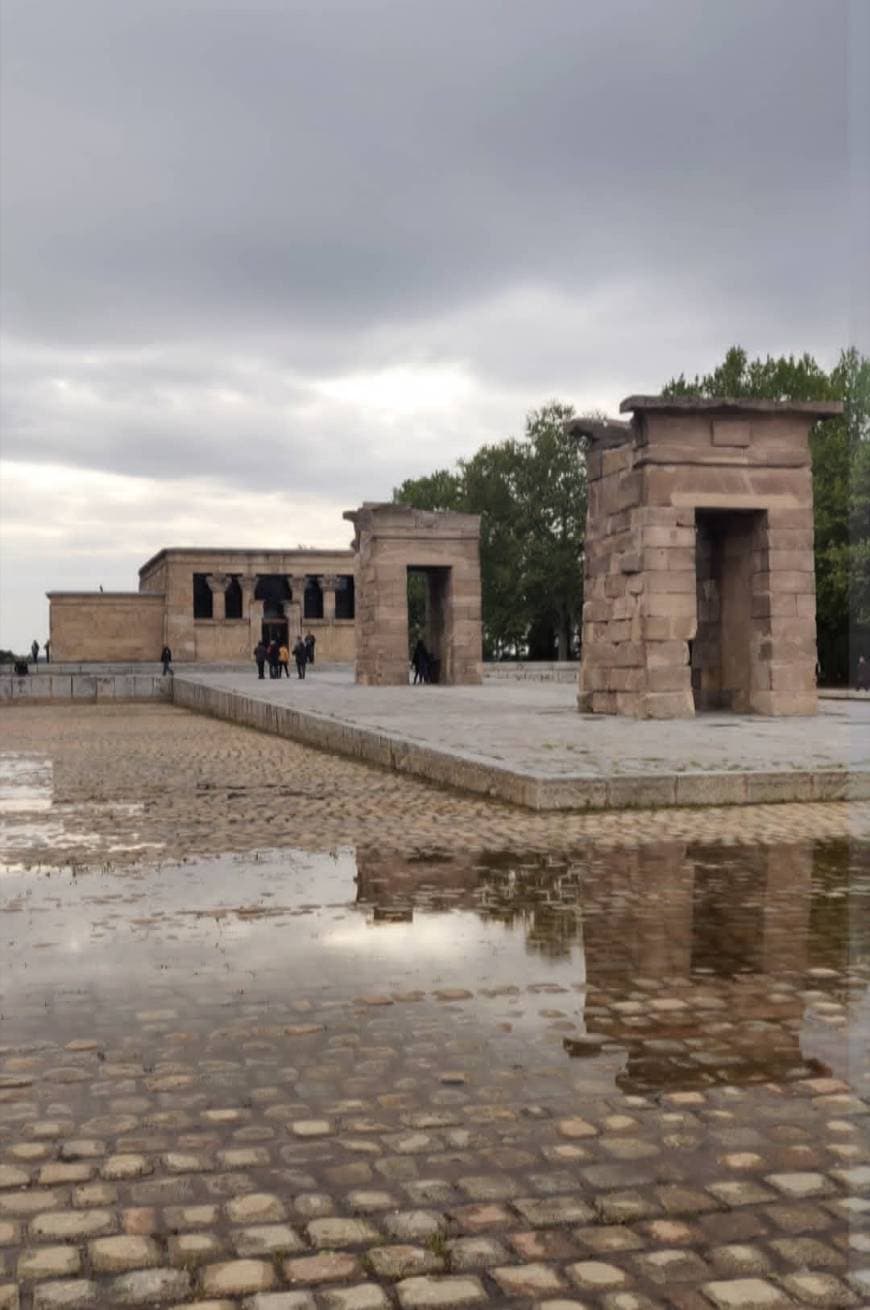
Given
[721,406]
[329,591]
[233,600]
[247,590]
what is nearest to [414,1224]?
[721,406]

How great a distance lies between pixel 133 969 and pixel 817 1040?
2794 mm

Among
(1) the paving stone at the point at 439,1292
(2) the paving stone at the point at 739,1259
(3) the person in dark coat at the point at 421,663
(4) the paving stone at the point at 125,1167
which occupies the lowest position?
(2) the paving stone at the point at 739,1259

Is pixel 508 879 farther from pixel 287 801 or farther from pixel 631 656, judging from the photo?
pixel 631 656

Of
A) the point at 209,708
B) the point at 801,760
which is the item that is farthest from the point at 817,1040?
the point at 209,708

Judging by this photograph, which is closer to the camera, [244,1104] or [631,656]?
[244,1104]

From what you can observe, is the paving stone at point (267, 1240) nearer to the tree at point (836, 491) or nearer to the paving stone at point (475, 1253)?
the paving stone at point (475, 1253)

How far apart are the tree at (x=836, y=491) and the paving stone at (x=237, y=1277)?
32.3 metres

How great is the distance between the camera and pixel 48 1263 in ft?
10.3

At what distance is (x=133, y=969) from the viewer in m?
5.90

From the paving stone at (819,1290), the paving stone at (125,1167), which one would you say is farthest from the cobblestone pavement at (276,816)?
the paving stone at (819,1290)

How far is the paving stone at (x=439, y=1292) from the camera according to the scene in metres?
2.97

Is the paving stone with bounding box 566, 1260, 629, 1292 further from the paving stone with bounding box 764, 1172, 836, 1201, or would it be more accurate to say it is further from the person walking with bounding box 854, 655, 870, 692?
the person walking with bounding box 854, 655, 870, 692

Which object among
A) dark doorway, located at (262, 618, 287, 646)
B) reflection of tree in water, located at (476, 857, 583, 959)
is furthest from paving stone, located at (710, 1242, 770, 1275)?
dark doorway, located at (262, 618, 287, 646)

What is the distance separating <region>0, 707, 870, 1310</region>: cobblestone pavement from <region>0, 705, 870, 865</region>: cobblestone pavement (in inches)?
23.5
